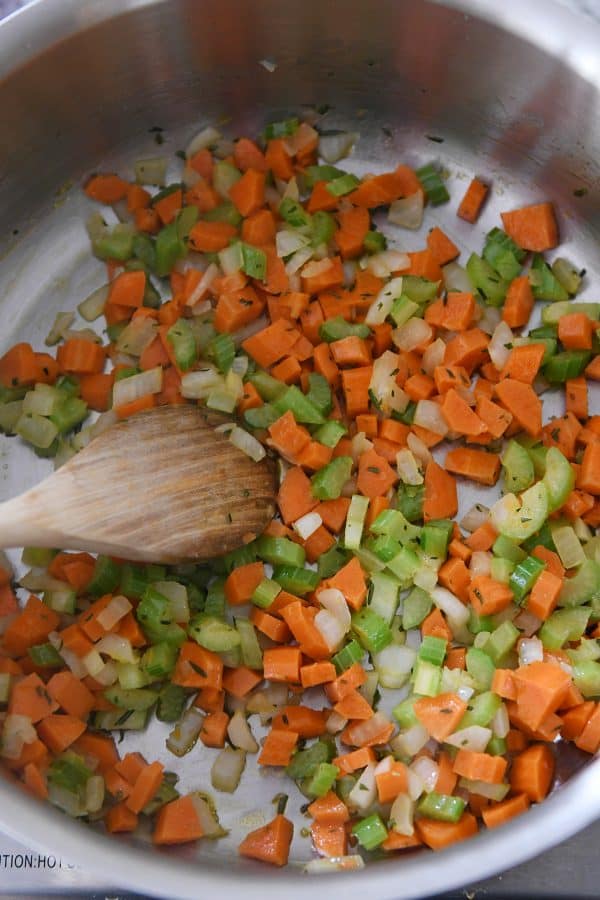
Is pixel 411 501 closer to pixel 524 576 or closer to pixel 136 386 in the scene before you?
pixel 524 576

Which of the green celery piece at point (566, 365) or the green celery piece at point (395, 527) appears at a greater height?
the green celery piece at point (566, 365)

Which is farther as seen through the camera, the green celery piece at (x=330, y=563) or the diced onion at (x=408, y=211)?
the diced onion at (x=408, y=211)

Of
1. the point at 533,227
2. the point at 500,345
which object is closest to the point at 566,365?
the point at 500,345

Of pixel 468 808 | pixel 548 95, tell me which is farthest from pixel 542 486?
pixel 548 95

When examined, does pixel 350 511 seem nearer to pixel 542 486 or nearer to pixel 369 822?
pixel 542 486

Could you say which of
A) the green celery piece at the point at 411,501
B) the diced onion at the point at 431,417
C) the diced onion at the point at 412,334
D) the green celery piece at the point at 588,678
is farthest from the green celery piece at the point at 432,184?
the green celery piece at the point at 588,678

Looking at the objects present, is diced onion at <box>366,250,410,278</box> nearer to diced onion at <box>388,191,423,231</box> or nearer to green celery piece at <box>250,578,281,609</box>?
diced onion at <box>388,191,423,231</box>

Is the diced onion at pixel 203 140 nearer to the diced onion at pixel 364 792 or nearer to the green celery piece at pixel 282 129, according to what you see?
the green celery piece at pixel 282 129
